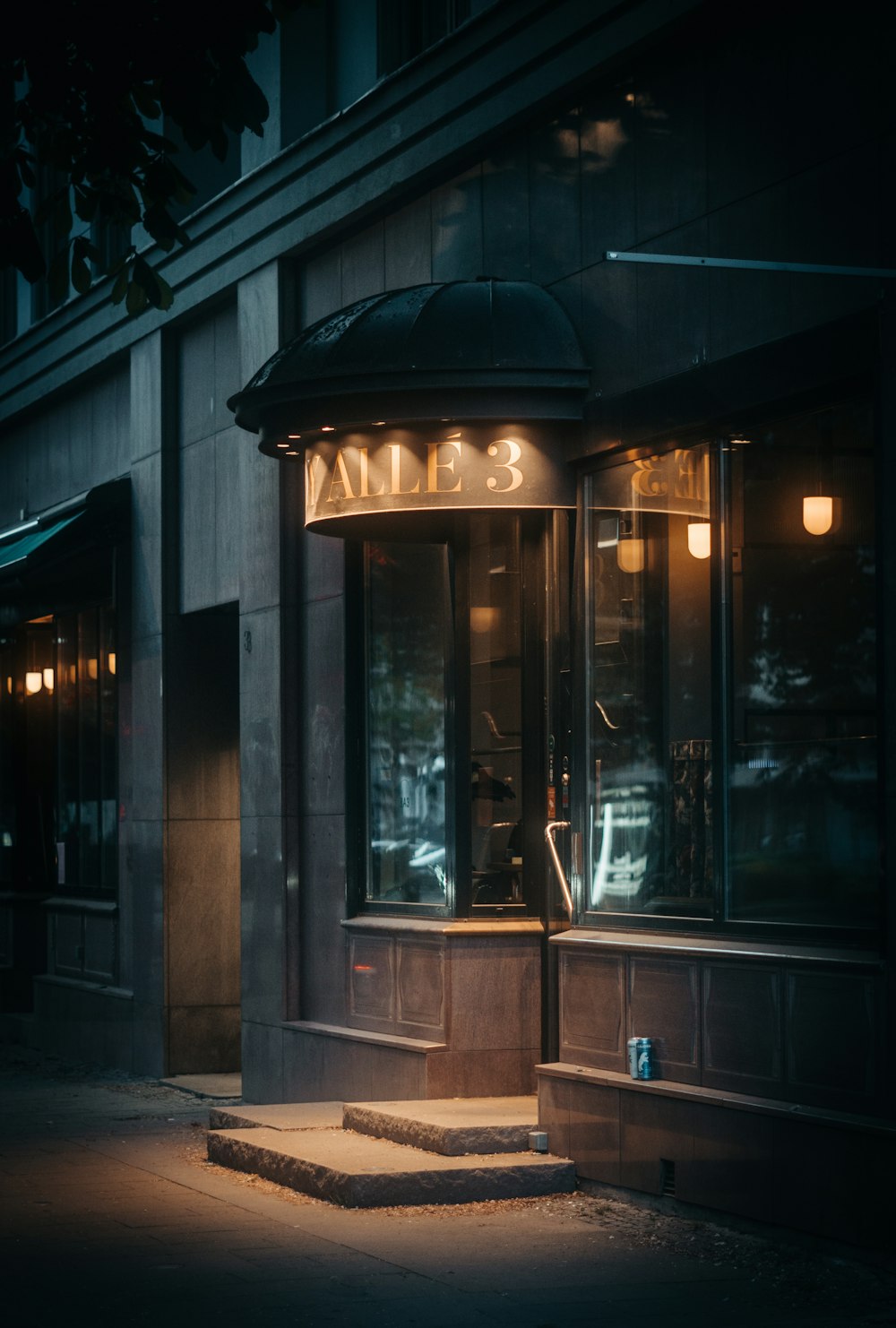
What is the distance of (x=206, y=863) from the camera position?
15359 mm

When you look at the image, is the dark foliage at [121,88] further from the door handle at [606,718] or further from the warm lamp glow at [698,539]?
the door handle at [606,718]

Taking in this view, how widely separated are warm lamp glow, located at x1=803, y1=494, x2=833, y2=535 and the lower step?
3.24 m

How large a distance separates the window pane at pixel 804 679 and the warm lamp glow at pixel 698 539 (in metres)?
0.20

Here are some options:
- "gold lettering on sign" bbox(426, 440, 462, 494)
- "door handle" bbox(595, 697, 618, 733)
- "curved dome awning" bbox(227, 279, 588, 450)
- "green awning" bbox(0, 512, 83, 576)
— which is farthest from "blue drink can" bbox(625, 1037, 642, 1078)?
"green awning" bbox(0, 512, 83, 576)

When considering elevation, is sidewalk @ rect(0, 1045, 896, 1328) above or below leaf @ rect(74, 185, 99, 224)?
below

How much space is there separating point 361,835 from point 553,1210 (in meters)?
Answer: 3.82

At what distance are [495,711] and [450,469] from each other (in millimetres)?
1485

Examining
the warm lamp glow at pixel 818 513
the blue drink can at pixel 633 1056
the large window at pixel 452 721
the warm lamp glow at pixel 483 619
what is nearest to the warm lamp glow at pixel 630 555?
the large window at pixel 452 721

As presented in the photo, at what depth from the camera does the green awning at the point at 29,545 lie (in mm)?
15977

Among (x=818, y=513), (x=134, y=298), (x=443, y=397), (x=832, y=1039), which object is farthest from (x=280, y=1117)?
(x=134, y=298)

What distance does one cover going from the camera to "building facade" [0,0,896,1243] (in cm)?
823

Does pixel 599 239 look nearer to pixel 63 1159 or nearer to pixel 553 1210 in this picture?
pixel 553 1210

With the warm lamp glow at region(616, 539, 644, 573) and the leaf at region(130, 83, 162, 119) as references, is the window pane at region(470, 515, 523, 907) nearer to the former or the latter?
the warm lamp glow at region(616, 539, 644, 573)

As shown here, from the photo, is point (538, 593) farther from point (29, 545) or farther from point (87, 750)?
point (87, 750)
